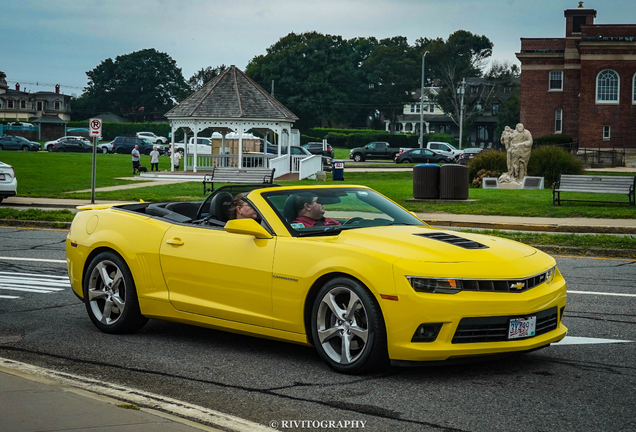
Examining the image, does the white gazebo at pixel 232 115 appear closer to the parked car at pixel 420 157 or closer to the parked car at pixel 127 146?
the parked car at pixel 420 157

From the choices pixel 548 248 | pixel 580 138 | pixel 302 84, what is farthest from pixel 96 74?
pixel 548 248

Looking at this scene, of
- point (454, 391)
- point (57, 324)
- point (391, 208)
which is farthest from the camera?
point (57, 324)

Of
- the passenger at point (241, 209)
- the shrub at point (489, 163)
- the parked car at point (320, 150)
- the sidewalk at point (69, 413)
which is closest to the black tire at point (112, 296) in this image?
the passenger at point (241, 209)

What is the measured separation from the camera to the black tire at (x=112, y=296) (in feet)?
23.0

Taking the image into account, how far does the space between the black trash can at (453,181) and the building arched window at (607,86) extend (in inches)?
1426

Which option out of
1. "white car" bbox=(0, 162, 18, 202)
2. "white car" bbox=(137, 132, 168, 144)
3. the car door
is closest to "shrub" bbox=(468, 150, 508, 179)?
"white car" bbox=(0, 162, 18, 202)

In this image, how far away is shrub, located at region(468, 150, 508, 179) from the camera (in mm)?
33188

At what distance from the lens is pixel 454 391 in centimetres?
528

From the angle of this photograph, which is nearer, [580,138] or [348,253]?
[348,253]

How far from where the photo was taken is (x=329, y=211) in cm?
666

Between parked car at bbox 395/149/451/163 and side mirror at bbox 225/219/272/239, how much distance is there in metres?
55.0

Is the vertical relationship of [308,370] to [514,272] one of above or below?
below

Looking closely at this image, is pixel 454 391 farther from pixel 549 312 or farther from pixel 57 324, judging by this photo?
pixel 57 324

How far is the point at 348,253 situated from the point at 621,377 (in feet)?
6.78
